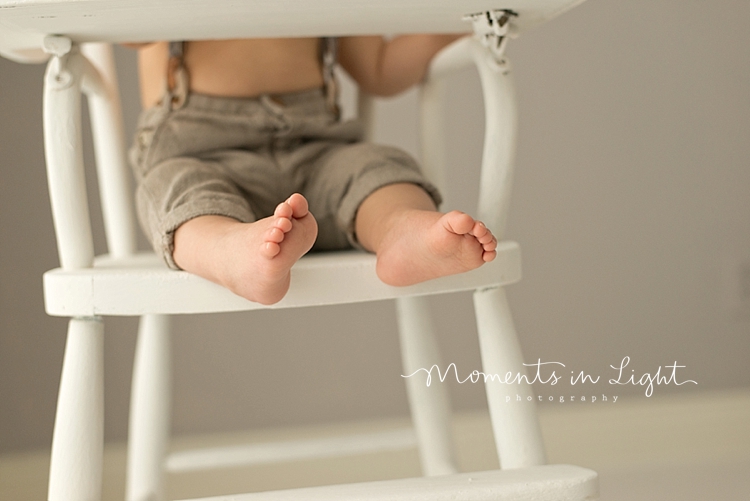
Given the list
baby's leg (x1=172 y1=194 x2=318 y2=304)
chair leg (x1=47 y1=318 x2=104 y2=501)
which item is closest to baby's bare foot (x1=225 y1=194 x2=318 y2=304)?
baby's leg (x1=172 y1=194 x2=318 y2=304)

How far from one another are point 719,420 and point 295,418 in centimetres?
70

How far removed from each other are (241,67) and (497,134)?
0.33 meters

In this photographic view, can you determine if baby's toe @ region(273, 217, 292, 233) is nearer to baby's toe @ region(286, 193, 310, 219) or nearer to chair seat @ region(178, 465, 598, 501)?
baby's toe @ region(286, 193, 310, 219)

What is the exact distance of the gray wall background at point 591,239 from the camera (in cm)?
123

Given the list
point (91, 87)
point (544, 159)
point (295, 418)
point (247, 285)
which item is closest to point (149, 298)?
point (247, 285)

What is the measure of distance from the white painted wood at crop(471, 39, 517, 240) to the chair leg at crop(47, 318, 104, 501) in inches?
12.6

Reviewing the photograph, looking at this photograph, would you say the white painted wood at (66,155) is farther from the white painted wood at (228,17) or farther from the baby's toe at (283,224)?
the baby's toe at (283,224)

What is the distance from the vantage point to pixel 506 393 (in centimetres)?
59

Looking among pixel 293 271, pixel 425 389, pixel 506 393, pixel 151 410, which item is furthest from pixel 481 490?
pixel 151 410

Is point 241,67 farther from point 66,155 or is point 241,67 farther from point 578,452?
point 578,452

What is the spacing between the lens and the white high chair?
52 cm

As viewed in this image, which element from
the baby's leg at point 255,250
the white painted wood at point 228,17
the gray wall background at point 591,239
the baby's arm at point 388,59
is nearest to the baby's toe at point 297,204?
the baby's leg at point 255,250

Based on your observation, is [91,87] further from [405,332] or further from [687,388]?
[687,388]

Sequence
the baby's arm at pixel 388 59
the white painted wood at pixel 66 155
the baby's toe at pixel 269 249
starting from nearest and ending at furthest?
the baby's toe at pixel 269 249 → the white painted wood at pixel 66 155 → the baby's arm at pixel 388 59
